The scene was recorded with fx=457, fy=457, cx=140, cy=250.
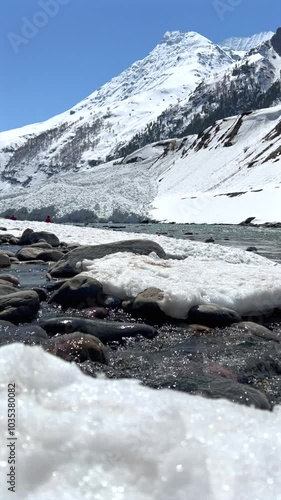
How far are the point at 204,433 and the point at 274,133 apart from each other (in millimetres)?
85694

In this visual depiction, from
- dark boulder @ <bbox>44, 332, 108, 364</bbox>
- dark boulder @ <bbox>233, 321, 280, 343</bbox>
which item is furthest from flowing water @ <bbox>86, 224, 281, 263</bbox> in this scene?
dark boulder @ <bbox>44, 332, 108, 364</bbox>

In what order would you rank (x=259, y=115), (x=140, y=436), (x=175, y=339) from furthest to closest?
(x=259, y=115)
(x=175, y=339)
(x=140, y=436)

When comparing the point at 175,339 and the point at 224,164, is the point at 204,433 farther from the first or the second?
the point at 224,164

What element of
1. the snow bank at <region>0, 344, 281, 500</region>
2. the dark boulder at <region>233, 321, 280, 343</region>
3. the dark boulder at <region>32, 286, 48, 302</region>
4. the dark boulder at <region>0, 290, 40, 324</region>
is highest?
the snow bank at <region>0, 344, 281, 500</region>

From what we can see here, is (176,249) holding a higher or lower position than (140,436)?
lower

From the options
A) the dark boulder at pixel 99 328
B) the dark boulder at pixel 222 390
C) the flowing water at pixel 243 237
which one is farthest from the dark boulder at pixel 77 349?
the flowing water at pixel 243 237

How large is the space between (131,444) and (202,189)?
71.2 meters

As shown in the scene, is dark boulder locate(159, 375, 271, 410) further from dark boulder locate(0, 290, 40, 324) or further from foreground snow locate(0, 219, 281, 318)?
dark boulder locate(0, 290, 40, 324)

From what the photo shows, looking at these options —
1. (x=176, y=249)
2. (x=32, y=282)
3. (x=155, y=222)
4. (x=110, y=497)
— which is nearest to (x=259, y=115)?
(x=155, y=222)

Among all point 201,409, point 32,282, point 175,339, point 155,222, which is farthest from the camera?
point 155,222

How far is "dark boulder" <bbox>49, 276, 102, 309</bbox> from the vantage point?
8.12m

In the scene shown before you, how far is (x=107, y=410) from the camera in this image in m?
3.50

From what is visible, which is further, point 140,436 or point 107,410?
point 107,410

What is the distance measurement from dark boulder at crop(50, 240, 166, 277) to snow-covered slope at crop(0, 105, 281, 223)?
94.1ft
